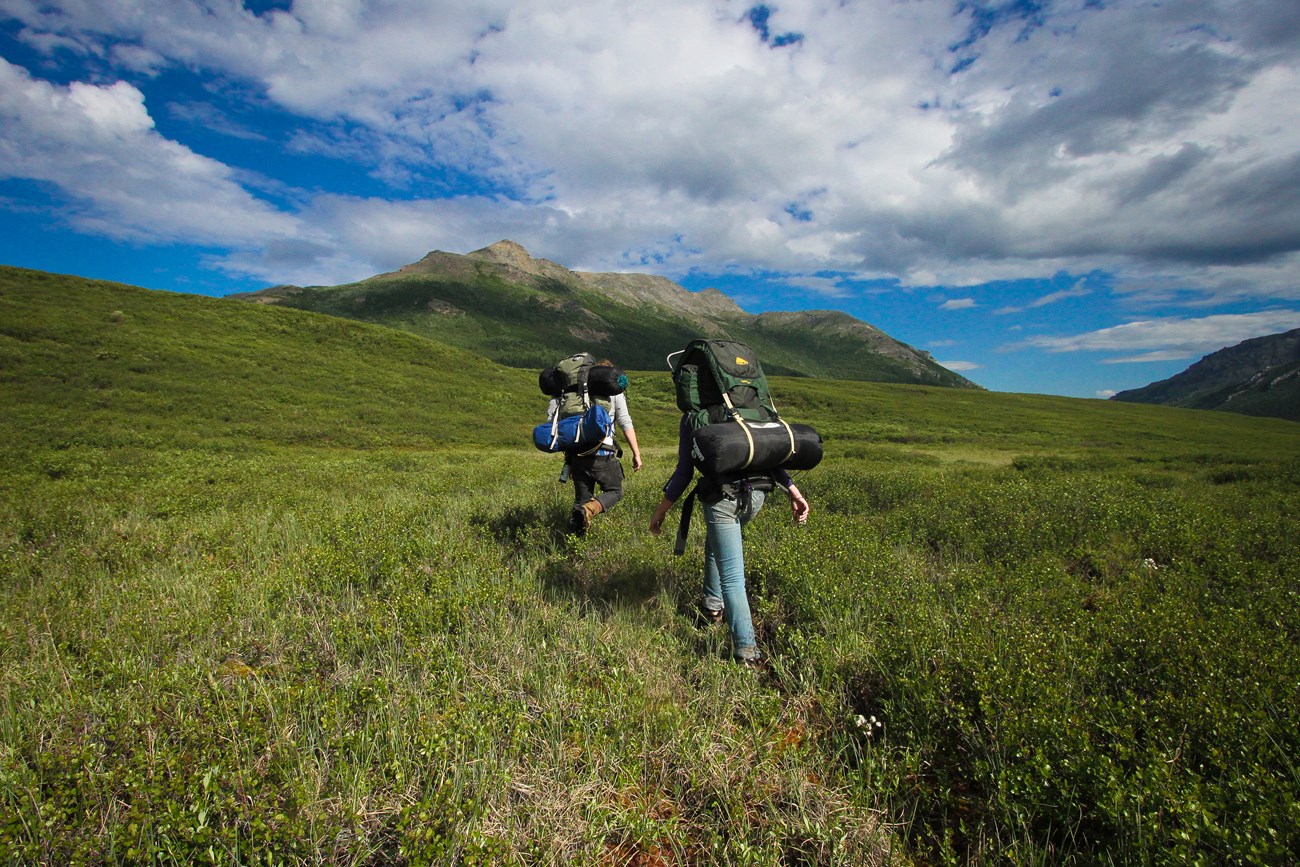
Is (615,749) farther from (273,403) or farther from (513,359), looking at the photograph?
(513,359)

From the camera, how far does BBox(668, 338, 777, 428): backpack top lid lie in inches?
176

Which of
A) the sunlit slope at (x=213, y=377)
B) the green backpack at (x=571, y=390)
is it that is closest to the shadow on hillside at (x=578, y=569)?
the green backpack at (x=571, y=390)

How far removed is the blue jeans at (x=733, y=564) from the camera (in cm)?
451

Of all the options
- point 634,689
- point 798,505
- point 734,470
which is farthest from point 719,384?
point 634,689

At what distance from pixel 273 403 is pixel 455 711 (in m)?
31.4

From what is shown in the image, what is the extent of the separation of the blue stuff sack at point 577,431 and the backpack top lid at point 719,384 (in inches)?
104

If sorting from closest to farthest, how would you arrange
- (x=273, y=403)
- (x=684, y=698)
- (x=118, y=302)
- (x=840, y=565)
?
(x=684, y=698) → (x=840, y=565) → (x=273, y=403) → (x=118, y=302)

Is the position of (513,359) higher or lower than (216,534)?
higher

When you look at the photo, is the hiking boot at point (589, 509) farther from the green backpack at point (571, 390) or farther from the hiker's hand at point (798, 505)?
the hiker's hand at point (798, 505)

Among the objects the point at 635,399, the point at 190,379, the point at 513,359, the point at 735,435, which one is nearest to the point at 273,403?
the point at 190,379

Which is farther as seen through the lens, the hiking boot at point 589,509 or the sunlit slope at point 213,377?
the sunlit slope at point 213,377

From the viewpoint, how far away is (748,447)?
412 cm

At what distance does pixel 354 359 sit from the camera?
39781 mm

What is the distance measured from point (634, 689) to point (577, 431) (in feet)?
12.9
